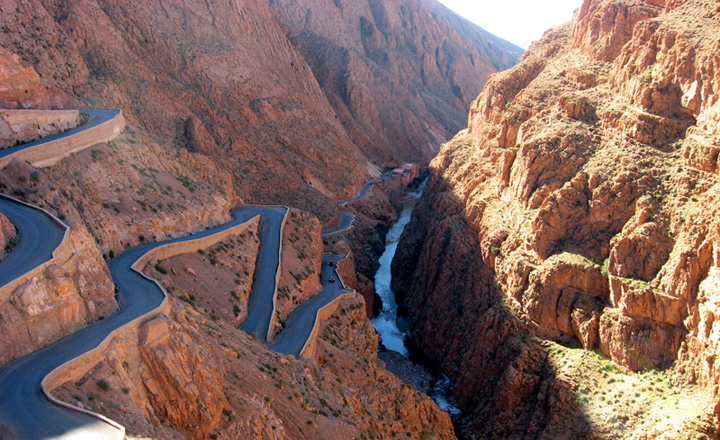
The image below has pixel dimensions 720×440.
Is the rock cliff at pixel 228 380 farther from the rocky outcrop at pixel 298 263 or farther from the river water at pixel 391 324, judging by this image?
the river water at pixel 391 324

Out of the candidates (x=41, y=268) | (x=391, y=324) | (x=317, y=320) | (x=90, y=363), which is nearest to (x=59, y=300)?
(x=41, y=268)

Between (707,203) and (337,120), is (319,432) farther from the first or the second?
(337,120)

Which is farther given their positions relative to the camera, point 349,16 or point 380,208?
point 349,16

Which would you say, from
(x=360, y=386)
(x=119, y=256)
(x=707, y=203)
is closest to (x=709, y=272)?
(x=707, y=203)

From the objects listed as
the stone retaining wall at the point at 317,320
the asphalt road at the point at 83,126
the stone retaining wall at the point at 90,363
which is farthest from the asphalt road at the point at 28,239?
the stone retaining wall at the point at 317,320

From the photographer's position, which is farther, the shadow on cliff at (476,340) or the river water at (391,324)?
the river water at (391,324)

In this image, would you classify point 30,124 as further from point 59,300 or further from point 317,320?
point 317,320
